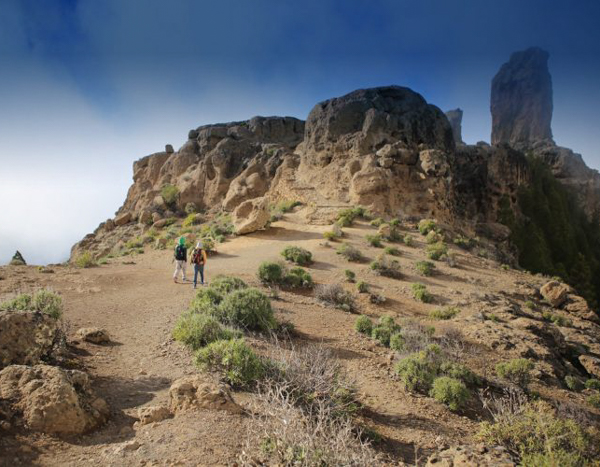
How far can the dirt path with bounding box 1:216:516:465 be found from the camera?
3.31 metres

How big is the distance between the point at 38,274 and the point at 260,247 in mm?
9419

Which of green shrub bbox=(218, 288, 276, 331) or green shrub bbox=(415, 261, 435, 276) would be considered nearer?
green shrub bbox=(218, 288, 276, 331)

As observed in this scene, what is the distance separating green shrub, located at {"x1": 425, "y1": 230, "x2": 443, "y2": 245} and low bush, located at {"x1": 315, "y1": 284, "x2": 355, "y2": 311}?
366 inches

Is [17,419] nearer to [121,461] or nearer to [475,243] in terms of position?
[121,461]

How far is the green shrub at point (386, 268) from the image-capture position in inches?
572

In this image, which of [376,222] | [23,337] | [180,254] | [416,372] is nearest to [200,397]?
[23,337]

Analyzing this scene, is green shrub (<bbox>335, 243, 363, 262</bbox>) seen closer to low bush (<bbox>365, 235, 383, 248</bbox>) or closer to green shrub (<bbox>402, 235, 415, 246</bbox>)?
low bush (<bbox>365, 235, 383, 248</bbox>)

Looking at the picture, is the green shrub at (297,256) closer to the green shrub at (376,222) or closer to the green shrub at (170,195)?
the green shrub at (376,222)

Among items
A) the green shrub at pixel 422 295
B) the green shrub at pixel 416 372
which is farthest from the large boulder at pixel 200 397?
the green shrub at pixel 422 295

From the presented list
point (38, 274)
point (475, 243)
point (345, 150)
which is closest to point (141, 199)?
point (345, 150)

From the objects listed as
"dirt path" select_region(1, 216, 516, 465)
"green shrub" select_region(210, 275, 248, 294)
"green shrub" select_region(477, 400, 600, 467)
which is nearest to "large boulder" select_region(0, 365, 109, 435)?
"dirt path" select_region(1, 216, 516, 465)

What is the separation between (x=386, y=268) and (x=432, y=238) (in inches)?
227

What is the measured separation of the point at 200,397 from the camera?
157 inches

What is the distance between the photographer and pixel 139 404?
4.31m
